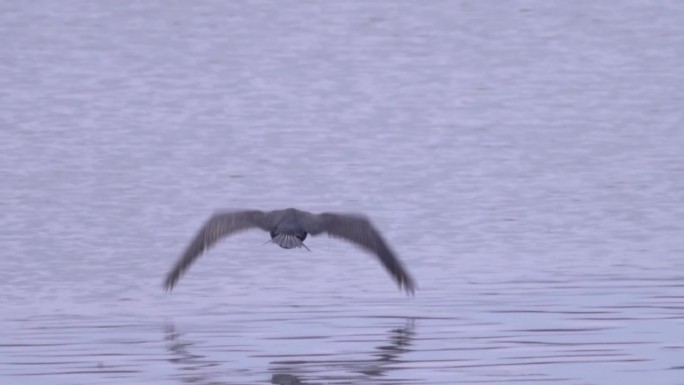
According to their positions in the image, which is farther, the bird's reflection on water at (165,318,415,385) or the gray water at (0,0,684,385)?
the gray water at (0,0,684,385)

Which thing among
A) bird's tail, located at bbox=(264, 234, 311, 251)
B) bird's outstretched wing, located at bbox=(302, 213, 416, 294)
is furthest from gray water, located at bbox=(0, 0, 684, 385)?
bird's tail, located at bbox=(264, 234, 311, 251)

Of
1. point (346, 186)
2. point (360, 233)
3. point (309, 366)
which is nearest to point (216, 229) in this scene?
point (360, 233)

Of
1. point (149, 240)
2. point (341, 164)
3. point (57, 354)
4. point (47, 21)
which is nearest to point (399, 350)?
point (57, 354)

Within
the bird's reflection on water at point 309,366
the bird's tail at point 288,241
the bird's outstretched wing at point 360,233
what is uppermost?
the bird's outstretched wing at point 360,233

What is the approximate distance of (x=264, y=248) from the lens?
580 inches

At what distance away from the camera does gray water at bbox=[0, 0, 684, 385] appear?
11086mm

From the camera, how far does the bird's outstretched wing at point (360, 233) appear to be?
464 inches

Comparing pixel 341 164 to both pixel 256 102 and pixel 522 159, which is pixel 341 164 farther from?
pixel 256 102

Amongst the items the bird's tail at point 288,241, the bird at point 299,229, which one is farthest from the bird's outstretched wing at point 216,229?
the bird's tail at point 288,241

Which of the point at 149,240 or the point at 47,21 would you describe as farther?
the point at 47,21

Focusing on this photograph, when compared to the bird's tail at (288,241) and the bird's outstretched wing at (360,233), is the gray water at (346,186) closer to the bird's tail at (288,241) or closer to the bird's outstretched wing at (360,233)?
the bird's outstretched wing at (360,233)

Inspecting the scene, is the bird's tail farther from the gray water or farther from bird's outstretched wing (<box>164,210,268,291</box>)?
the gray water

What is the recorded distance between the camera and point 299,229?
11.5 meters

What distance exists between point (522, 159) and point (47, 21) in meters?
12.4
